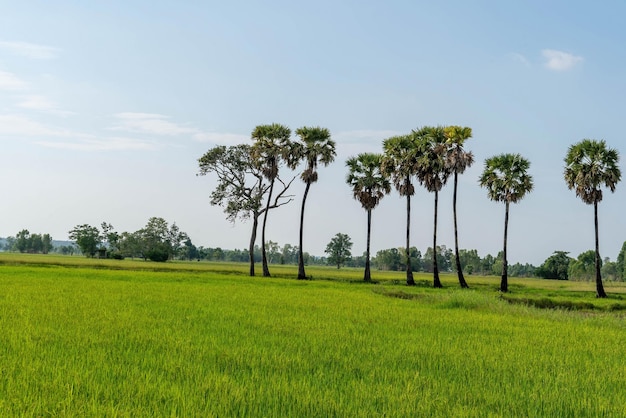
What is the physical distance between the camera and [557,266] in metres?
147

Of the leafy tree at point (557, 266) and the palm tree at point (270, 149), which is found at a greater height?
the palm tree at point (270, 149)

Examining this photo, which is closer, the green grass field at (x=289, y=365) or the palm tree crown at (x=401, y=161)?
the green grass field at (x=289, y=365)

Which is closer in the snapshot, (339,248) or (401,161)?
(401,161)

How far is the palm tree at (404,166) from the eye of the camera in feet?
208

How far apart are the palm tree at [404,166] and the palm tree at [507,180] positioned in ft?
27.9

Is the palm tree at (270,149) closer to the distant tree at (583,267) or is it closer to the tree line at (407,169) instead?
the tree line at (407,169)

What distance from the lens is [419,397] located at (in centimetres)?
898

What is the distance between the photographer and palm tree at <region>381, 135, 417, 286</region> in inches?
2494

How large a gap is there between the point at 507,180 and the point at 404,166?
38.9 ft

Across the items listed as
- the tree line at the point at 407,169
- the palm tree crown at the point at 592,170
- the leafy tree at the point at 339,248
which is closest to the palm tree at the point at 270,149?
the tree line at the point at 407,169

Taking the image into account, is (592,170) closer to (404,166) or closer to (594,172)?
(594,172)

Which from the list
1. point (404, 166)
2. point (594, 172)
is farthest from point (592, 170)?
point (404, 166)

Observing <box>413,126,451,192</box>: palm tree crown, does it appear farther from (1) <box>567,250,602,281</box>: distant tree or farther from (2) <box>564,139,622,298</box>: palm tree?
(1) <box>567,250,602,281</box>: distant tree

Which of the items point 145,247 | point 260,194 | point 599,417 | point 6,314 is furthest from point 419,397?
point 145,247
